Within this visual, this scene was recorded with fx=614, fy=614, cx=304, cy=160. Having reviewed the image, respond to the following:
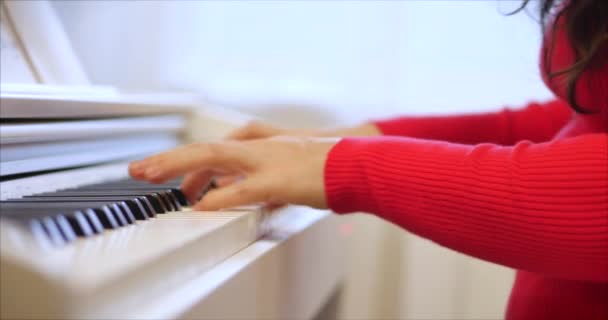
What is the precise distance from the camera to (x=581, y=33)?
567mm

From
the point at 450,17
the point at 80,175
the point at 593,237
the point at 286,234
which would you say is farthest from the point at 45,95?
the point at 450,17

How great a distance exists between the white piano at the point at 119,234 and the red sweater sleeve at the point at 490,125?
16 cm

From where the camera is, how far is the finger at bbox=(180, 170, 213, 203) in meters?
0.60

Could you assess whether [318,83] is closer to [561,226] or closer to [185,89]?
[185,89]

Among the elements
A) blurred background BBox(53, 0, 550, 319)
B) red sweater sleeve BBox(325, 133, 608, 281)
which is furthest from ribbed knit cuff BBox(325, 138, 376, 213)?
blurred background BBox(53, 0, 550, 319)

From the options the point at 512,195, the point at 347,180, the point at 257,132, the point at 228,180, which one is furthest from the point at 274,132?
the point at 512,195

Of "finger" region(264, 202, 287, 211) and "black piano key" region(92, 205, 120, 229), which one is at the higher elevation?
"black piano key" region(92, 205, 120, 229)

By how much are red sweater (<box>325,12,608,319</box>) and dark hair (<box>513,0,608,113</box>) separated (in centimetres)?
1

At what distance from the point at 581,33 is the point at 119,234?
0.44 m

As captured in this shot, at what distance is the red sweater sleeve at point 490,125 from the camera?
0.80 metres

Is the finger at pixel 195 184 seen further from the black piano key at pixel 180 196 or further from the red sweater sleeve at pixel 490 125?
the red sweater sleeve at pixel 490 125

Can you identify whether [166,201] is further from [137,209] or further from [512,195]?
[512,195]

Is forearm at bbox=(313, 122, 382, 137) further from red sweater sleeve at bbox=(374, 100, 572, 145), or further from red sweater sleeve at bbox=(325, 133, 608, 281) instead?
red sweater sleeve at bbox=(325, 133, 608, 281)

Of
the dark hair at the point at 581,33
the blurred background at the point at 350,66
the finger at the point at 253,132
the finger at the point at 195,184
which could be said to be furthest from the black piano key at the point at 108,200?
the blurred background at the point at 350,66
